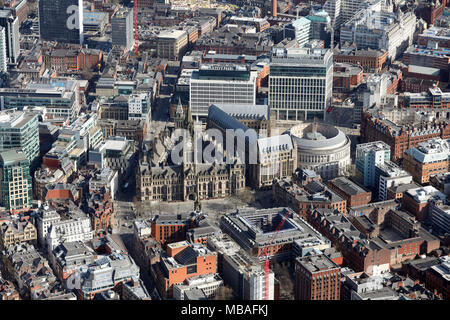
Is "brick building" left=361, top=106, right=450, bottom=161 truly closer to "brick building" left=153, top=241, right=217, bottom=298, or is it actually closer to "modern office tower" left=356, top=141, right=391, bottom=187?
"modern office tower" left=356, top=141, right=391, bottom=187

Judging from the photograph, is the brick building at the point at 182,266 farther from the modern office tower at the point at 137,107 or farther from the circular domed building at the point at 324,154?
the modern office tower at the point at 137,107

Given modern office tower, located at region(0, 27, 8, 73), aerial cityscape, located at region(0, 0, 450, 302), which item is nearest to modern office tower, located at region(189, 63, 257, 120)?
aerial cityscape, located at region(0, 0, 450, 302)

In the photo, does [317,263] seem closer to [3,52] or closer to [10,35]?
[3,52]

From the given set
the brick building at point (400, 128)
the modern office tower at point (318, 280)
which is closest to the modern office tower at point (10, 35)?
the brick building at point (400, 128)
